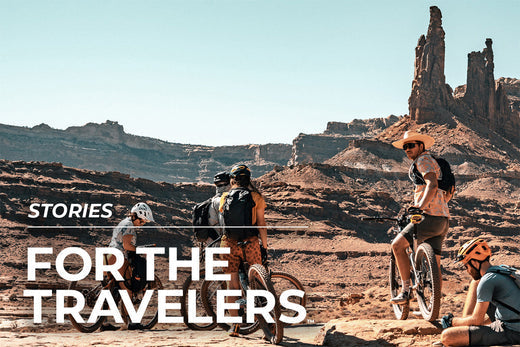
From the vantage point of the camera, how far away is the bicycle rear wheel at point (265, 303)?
294 inches

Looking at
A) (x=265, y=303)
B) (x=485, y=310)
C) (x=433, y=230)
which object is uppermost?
(x=433, y=230)

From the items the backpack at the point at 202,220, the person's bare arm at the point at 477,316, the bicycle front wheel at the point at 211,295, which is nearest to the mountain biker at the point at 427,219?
the person's bare arm at the point at 477,316

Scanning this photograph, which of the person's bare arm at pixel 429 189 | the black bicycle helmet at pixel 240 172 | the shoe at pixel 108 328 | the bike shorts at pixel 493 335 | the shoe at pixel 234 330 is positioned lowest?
the shoe at pixel 108 328

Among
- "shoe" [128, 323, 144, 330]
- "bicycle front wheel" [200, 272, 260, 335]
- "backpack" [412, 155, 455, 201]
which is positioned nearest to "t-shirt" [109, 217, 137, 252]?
"shoe" [128, 323, 144, 330]

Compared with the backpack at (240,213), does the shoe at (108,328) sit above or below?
below

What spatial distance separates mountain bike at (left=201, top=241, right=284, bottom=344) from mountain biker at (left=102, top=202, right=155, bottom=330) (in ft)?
4.28

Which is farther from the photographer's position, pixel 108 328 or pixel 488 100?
pixel 488 100

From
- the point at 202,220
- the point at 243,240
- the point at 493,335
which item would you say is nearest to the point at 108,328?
the point at 202,220

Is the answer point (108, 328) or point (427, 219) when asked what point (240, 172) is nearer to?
point (427, 219)

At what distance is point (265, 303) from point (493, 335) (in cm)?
257

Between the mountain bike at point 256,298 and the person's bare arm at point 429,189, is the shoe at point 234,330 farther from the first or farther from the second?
the person's bare arm at point 429,189

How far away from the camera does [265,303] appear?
7.84 m

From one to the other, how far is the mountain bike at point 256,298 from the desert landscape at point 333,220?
10.0 inches

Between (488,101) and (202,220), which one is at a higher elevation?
(488,101)
